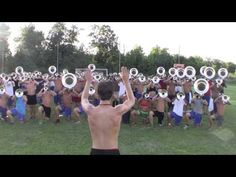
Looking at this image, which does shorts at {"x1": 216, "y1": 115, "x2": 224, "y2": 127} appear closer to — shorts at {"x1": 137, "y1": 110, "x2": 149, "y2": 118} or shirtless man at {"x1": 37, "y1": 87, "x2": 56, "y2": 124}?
shorts at {"x1": 137, "y1": 110, "x2": 149, "y2": 118}

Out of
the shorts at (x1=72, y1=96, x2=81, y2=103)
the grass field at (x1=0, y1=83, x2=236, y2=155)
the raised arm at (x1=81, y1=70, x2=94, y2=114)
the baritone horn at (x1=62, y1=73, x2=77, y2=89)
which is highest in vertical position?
the raised arm at (x1=81, y1=70, x2=94, y2=114)

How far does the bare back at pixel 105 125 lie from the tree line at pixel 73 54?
39.0m

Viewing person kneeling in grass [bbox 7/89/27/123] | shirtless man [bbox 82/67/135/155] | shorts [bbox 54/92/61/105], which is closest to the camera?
shirtless man [bbox 82/67/135/155]

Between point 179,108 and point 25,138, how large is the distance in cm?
517

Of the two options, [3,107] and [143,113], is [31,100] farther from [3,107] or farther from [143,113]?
[143,113]

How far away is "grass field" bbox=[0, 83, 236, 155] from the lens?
9.86 meters

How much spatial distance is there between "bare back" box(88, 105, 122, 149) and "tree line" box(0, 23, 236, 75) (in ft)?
128

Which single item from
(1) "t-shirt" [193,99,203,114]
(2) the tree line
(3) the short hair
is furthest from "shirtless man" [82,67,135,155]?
(2) the tree line

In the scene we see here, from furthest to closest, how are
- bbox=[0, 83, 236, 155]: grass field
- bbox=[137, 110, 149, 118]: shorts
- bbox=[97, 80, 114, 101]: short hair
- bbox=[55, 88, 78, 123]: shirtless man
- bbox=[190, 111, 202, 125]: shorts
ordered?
bbox=[55, 88, 78, 123]: shirtless man → bbox=[137, 110, 149, 118]: shorts → bbox=[190, 111, 202, 125]: shorts → bbox=[0, 83, 236, 155]: grass field → bbox=[97, 80, 114, 101]: short hair

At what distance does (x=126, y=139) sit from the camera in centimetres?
1116

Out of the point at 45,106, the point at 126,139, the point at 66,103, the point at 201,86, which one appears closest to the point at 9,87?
the point at 45,106

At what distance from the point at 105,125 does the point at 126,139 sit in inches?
279

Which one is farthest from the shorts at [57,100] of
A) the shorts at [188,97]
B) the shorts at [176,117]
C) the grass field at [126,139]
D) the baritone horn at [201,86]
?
the baritone horn at [201,86]
